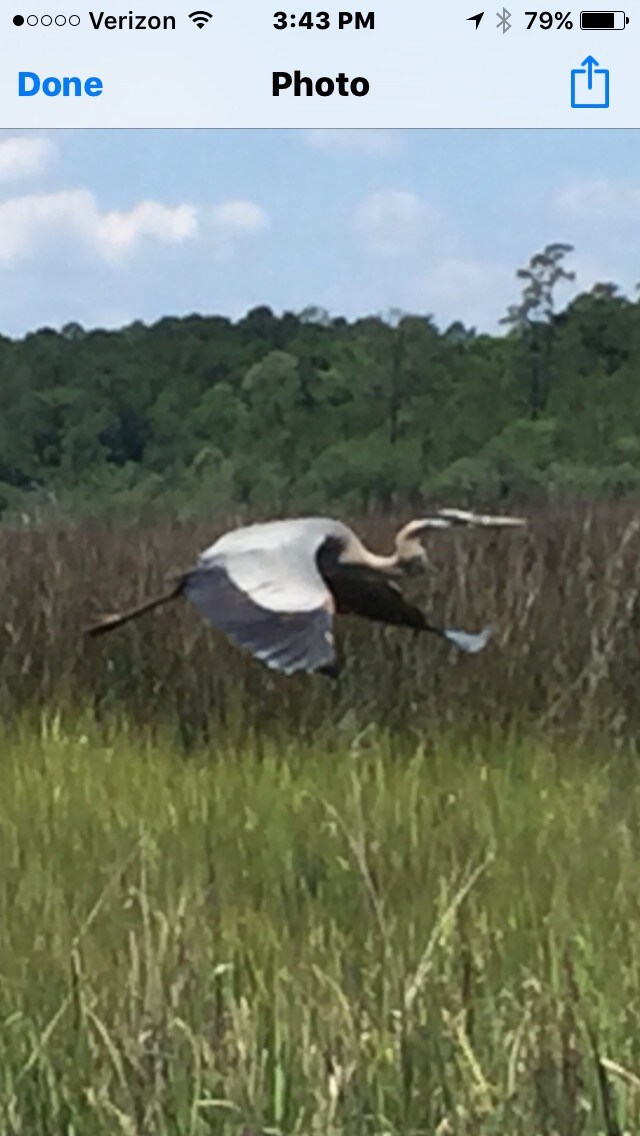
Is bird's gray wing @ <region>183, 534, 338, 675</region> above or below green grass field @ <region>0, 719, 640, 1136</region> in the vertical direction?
above

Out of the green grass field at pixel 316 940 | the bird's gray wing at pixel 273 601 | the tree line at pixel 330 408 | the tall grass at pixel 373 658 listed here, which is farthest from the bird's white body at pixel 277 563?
the tree line at pixel 330 408

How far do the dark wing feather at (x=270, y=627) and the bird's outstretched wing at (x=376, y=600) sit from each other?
13.9 inches

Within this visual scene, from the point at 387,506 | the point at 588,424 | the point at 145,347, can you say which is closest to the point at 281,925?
the point at 387,506

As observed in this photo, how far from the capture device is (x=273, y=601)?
1908 millimetres

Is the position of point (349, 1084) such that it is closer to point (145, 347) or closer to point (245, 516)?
point (245, 516)

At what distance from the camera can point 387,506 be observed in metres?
5.16

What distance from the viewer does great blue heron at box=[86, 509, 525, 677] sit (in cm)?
187

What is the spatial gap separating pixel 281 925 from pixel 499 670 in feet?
4.46

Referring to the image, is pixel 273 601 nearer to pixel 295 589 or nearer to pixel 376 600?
pixel 295 589

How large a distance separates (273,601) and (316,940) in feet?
1.32

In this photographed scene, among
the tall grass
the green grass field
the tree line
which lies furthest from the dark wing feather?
the tree line

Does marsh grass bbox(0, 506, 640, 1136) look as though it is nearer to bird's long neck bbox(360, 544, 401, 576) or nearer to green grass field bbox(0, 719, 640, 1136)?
green grass field bbox(0, 719, 640, 1136)

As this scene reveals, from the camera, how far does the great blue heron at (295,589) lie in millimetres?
1874

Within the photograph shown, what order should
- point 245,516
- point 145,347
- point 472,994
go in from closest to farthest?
point 472,994, point 245,516, point 145,347
